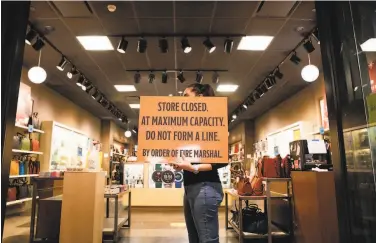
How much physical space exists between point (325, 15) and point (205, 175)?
54.7 inches

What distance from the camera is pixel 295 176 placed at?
12.9ft

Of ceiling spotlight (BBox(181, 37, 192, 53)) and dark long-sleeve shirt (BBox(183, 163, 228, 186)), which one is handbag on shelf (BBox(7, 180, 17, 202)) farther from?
dark long-sleeve shirt (BBox(183, 163, 228, 186))

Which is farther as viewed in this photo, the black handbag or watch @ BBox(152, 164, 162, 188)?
watch @ BBox(152, 164, 162, 188)

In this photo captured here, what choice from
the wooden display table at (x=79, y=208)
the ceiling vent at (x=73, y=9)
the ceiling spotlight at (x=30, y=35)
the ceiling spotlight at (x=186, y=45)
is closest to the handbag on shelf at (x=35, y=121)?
the ceiling spotlight at (x=30, y=35)

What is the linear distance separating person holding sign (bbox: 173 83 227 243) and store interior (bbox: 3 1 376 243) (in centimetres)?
40

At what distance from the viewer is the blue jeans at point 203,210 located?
6.01ft

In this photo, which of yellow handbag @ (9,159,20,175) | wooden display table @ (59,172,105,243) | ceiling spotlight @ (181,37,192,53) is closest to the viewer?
wooden display table @ (59,172,105,243)

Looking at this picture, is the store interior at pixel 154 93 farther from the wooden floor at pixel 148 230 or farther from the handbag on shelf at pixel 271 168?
the handbag on shelf at pixel 271 168

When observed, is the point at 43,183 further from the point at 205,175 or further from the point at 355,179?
the point at 355,179

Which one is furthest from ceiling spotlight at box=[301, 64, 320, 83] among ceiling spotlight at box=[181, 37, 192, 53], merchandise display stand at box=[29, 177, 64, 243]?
merchandise display stand at box=[29, 177, 64, 243]

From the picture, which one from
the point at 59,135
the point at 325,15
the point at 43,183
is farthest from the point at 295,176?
the point at 59,135

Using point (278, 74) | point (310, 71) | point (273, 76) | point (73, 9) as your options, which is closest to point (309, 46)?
point (310, 71)

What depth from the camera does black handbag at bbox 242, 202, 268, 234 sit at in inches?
162

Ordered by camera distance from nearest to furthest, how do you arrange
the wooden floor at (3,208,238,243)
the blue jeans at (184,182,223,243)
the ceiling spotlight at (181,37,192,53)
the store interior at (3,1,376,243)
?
the blue jeans at (184,182,223,243) < the store interior at (3,1,376,243) < the wooden floor at (3,208,238,243) < the ceiling spotlight at (181,37,192,53)
